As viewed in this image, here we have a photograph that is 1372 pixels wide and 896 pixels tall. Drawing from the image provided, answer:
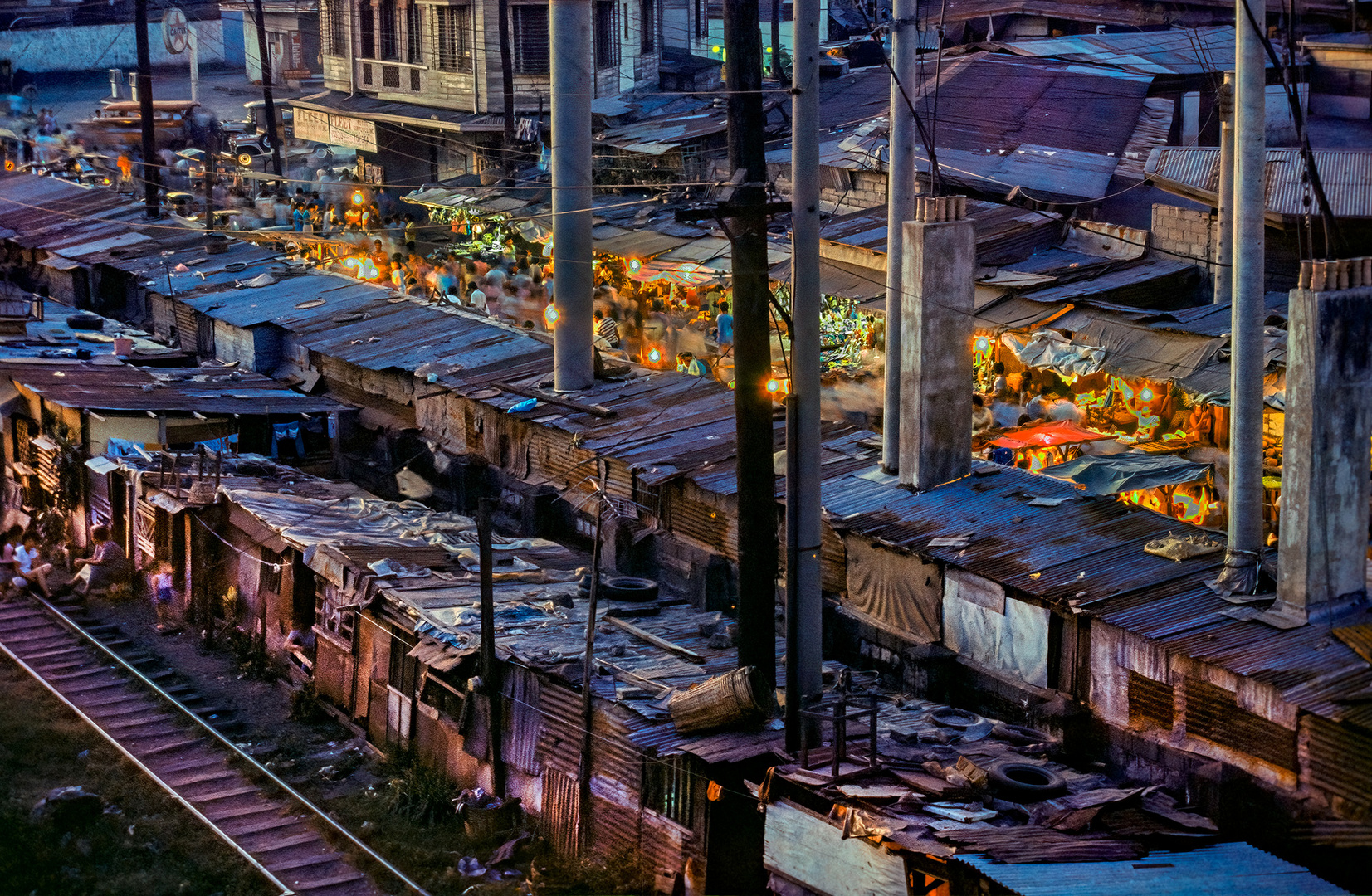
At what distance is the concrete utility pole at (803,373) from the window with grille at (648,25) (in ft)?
112

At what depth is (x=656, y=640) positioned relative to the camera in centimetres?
1805

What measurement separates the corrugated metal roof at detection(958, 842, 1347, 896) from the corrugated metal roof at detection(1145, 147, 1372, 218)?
45.6ft

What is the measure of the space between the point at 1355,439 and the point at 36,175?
141 feet

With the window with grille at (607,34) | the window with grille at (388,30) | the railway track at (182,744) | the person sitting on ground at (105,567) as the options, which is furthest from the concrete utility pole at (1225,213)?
the window with grille at (388,30)

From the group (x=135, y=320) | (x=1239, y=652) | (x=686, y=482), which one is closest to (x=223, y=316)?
(x=135, y=320)

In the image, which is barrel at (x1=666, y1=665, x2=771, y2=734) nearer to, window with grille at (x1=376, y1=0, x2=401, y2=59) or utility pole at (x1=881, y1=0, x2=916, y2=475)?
utility pole at (x1=881, y1=0, x2=916, y2=475)


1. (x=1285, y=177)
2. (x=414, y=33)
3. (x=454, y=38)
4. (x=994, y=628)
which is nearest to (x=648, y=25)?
(x=454, y=38)

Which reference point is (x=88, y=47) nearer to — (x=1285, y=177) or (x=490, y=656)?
(x=1285, y=177)

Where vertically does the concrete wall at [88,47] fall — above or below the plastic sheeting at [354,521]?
above

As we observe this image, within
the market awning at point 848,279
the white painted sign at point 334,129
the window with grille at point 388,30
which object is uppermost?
the window with grille at point 388,30

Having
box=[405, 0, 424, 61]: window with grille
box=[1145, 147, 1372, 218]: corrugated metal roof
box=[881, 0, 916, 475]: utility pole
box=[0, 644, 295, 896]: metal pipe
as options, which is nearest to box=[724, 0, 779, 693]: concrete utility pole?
box=[881, 0, 916, 475]: utility pole

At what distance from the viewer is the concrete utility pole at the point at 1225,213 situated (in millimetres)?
23516

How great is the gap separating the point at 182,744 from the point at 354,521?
397cm

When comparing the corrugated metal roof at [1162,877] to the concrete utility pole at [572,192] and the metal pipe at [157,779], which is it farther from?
the concrete utility pole at [572,192]
